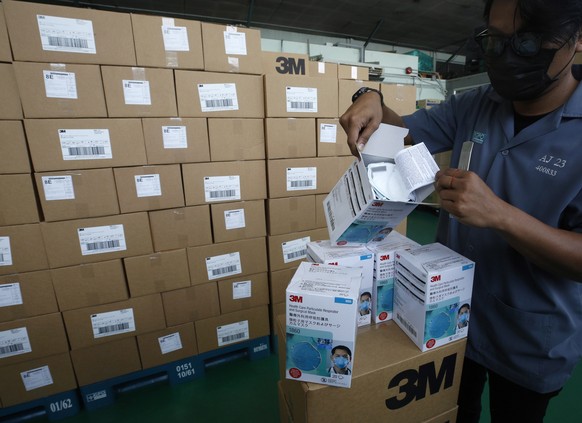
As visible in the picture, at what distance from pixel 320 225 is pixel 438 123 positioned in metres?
1.01

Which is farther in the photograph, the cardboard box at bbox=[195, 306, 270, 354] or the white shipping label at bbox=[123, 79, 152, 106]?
the cardboard box at bbox=[195, 306, 270, 354]

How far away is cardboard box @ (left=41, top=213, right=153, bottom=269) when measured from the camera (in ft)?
4.25

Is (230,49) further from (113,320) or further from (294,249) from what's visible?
(113,320)

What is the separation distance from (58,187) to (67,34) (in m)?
0.62

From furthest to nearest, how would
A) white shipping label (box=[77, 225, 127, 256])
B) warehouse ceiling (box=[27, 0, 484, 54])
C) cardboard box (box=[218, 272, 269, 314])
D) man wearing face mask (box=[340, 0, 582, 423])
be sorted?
warehouse ceiling (box=[27, 0, 484, 54])
cardboard box (box=[218, 272, 269, 314])
white shipping label (box=[77, 225, 127, 256])
man wearing face mask (box=[340, 0, 582, 423])

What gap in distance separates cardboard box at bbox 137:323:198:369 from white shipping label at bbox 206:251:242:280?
12.7 inches

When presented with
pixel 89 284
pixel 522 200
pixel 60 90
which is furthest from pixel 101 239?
pixel 522 200

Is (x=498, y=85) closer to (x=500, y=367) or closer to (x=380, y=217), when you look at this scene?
(x=380, y=217)

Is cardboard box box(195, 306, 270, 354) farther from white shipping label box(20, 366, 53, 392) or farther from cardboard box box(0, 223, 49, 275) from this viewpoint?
cardboard box box(0, 223, 49, 275)

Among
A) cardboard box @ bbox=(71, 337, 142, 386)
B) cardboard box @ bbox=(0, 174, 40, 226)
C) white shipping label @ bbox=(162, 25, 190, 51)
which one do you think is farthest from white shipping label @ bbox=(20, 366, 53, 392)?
white shipping label @ bbox=(162, 25, 190, 51)

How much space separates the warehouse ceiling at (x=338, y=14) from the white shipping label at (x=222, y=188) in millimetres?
3022

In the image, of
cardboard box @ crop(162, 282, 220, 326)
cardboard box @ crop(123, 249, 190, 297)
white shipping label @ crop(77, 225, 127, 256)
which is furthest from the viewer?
cardboard box @ crop(162, 282, 220, 326)

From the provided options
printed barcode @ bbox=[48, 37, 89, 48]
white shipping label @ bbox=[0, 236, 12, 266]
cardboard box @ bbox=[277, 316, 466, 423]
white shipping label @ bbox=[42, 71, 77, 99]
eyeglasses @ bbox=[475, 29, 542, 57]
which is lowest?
cardboard box @ bbox=[277, 316, 466, 423]

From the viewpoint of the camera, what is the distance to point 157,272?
1.49 m
